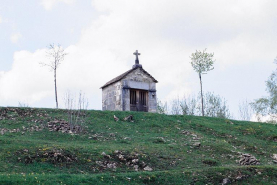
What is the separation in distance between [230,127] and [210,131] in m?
2.68

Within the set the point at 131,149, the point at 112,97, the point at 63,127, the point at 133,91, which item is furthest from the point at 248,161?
the point at 112,97

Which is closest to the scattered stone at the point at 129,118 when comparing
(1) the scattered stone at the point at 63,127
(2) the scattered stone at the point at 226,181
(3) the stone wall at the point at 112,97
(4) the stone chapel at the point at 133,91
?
(1) the scattered stone at the point at 63,127

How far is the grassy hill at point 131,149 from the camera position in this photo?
50.2ft

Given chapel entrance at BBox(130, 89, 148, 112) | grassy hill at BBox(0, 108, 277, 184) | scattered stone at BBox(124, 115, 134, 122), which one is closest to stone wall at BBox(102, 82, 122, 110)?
chapel entrance at BBox(130, 89, 148, 112)

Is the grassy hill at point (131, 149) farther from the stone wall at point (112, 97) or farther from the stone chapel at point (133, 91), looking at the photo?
the stone wall at point (112, 97)

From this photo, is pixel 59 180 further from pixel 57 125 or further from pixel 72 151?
pixel 57 125

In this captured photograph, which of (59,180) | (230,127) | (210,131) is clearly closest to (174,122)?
(210,131)

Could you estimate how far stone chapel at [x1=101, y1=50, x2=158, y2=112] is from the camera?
34.0m

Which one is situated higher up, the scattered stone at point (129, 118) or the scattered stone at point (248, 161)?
the scattered stone at point (129, 118)

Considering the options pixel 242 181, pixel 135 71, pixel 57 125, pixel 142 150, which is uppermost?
pixel 135 71

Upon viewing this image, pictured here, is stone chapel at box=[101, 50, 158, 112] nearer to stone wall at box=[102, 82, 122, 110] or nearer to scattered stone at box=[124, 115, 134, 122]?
stone wall at box=[102, 82, 122, 110]

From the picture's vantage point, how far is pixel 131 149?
19.0 meters

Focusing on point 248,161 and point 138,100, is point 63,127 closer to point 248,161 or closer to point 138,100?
point 248,161

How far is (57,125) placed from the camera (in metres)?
23.6
